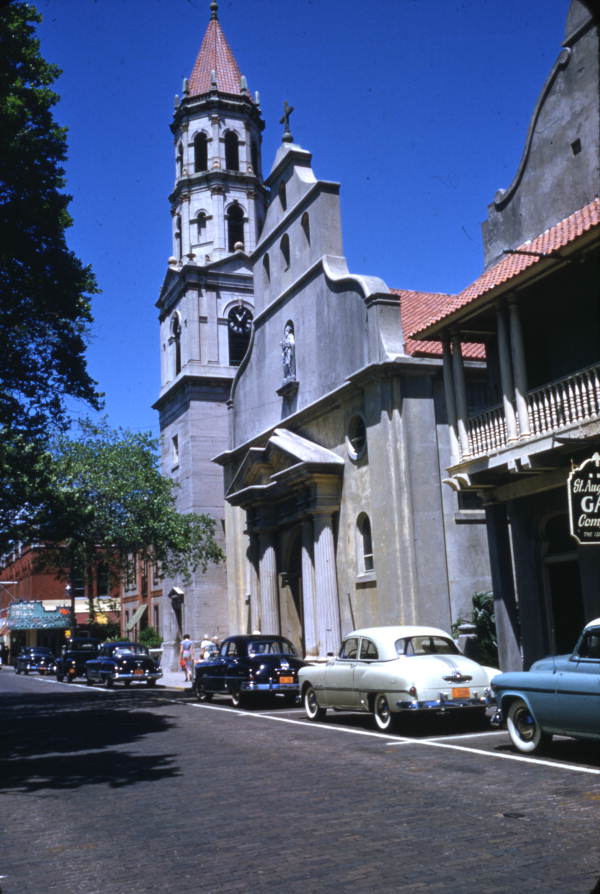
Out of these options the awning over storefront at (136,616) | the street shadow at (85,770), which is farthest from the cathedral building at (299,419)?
the street shadow at (85,770)

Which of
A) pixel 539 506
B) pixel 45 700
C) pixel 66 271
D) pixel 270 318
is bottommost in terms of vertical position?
pixel 45 700

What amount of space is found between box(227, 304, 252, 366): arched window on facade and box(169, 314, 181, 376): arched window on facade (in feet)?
9.28

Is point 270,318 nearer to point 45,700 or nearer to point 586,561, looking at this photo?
point 45,700

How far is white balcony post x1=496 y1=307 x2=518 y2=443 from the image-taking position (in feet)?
53.8

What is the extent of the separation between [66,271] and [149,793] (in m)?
12.9

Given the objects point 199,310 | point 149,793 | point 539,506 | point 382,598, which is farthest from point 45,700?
point 199,310

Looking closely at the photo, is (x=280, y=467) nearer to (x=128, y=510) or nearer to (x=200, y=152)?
(x=128, y=510)

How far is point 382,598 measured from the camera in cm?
2292

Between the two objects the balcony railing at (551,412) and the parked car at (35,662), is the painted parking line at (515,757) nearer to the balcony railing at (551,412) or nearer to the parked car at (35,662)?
the balcony railing at (551,412)

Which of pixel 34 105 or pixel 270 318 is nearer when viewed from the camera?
pixel 34 105

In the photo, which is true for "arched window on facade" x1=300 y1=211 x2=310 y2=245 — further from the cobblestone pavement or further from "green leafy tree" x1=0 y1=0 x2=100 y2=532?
the cobblestone pavement

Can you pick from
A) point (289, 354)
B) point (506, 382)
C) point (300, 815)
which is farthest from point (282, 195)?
point (300, 815)

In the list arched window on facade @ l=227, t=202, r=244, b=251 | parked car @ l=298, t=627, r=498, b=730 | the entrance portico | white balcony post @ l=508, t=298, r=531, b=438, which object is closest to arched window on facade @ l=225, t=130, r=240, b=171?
arched window on facade @ l=227, t=202, r=244, b=251

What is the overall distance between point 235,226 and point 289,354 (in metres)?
19.5
